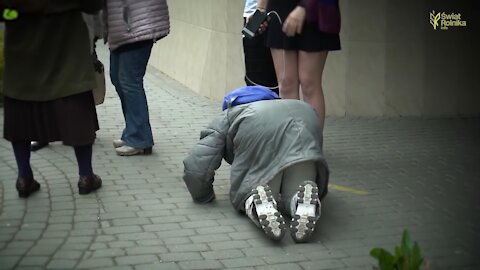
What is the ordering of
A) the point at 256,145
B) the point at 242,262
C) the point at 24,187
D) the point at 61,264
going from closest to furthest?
the point at 61,264 → the point at 242,262 → the point at 256,145 → the point at 24,187

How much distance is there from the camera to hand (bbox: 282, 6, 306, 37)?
17.8ft

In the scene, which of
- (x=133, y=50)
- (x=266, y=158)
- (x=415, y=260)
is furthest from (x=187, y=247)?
(x=133, y=50)

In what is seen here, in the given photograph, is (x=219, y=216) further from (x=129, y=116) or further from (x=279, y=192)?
(x=129, y=116)

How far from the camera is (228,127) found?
476 cm

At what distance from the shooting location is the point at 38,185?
5.15 meters

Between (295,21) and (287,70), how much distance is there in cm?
44

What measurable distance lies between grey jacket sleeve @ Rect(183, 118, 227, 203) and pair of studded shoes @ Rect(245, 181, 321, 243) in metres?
0.37

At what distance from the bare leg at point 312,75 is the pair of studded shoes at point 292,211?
130cm

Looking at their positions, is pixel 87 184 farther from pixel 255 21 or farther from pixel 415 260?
pixel 415 260

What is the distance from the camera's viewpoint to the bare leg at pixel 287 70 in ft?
18.7

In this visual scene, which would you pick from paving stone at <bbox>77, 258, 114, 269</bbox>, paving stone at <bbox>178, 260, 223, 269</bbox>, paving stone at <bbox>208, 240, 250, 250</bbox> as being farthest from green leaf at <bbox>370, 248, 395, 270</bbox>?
paving stone at <bbox>77, 258, 114, 269</bbox>

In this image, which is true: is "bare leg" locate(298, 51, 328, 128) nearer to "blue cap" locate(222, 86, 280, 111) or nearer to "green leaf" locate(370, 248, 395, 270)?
"blue cap" locate(222, 86, 280, 111)

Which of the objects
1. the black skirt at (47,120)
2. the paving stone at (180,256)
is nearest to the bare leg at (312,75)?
the black skirt at (47,120)

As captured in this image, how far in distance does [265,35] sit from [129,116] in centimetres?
130
